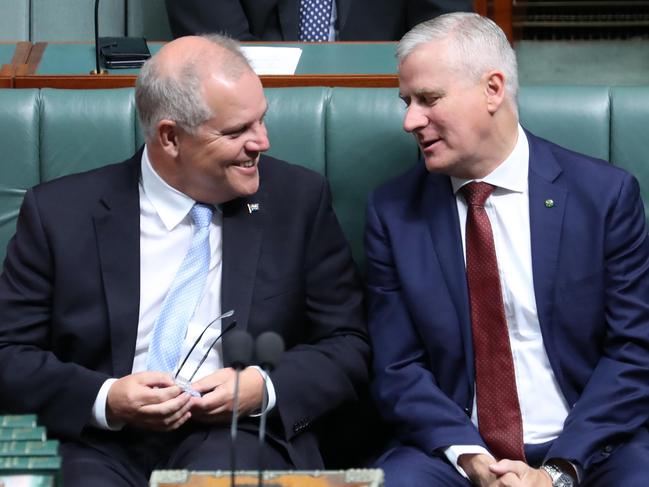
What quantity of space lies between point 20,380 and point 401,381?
681 mm

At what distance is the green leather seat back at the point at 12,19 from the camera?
4.41 m

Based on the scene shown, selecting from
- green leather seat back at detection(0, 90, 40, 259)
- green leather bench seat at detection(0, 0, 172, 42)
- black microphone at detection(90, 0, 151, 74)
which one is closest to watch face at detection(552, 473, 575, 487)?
green leather seat back at detection(0, 90, 40, 259)

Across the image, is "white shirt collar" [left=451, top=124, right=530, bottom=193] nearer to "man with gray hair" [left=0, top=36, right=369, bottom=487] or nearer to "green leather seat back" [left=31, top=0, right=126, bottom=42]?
"man with gray hair" [left=0, top=36, right=369, bottom=487]

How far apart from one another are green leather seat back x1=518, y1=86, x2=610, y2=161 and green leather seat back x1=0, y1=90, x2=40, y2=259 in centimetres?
99

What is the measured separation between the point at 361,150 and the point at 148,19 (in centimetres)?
188

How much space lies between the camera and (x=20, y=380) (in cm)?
242

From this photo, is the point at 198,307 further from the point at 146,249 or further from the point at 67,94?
the point at 67,94

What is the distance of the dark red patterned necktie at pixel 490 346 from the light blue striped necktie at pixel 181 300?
48 centimetres

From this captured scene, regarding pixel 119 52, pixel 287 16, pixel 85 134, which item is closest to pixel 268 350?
pixel 85 134

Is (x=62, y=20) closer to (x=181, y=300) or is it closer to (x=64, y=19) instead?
(x=64, y=19)

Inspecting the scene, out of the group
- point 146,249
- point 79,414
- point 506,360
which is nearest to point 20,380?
point 79,414

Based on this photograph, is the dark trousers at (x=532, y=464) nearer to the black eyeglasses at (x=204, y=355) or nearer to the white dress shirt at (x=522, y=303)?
the white dress shirt at (x=522, y=303)

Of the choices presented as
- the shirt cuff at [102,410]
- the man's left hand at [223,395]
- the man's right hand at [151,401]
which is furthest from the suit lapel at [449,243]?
the shirt cuff at [102,410]

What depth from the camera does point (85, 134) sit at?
110 inches
